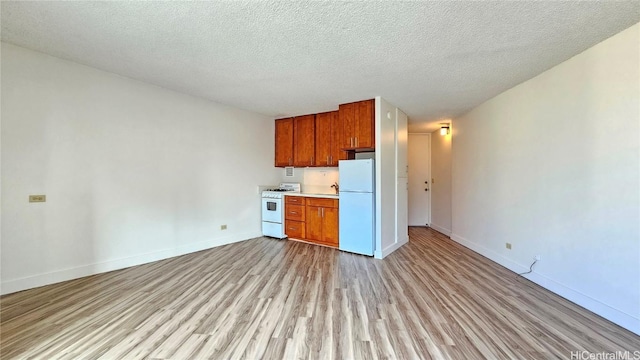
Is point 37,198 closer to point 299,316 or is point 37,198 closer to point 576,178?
point 299,316

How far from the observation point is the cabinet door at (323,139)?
480 centimetres

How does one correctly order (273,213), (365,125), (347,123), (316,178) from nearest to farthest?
(365,125), (347,123), (273,213), (316,178)

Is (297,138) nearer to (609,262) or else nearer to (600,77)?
(600,77)

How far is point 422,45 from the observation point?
2.33 metres

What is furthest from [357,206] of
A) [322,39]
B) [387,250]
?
[322,39]

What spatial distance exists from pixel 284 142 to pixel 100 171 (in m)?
3.16

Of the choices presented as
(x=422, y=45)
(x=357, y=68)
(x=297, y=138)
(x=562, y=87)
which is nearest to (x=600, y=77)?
(x=562, y=87)

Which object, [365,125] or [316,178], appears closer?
[365,125]

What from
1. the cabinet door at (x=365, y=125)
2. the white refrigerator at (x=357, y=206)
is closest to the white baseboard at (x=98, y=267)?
the white refrigerator at (x=357, y=206)

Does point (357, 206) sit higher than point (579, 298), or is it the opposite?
point (357, 206)

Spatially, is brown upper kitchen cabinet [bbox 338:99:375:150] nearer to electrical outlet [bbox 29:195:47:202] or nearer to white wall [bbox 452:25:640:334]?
white wall [bbox 452:25:640:334]

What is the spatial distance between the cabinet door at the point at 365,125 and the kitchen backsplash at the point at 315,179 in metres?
1.31

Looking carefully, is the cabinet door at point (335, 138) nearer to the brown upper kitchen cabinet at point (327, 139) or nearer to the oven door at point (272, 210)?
the brown upper kitchen cabinet at point (327, 139)

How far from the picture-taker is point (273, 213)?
504 centimetres
